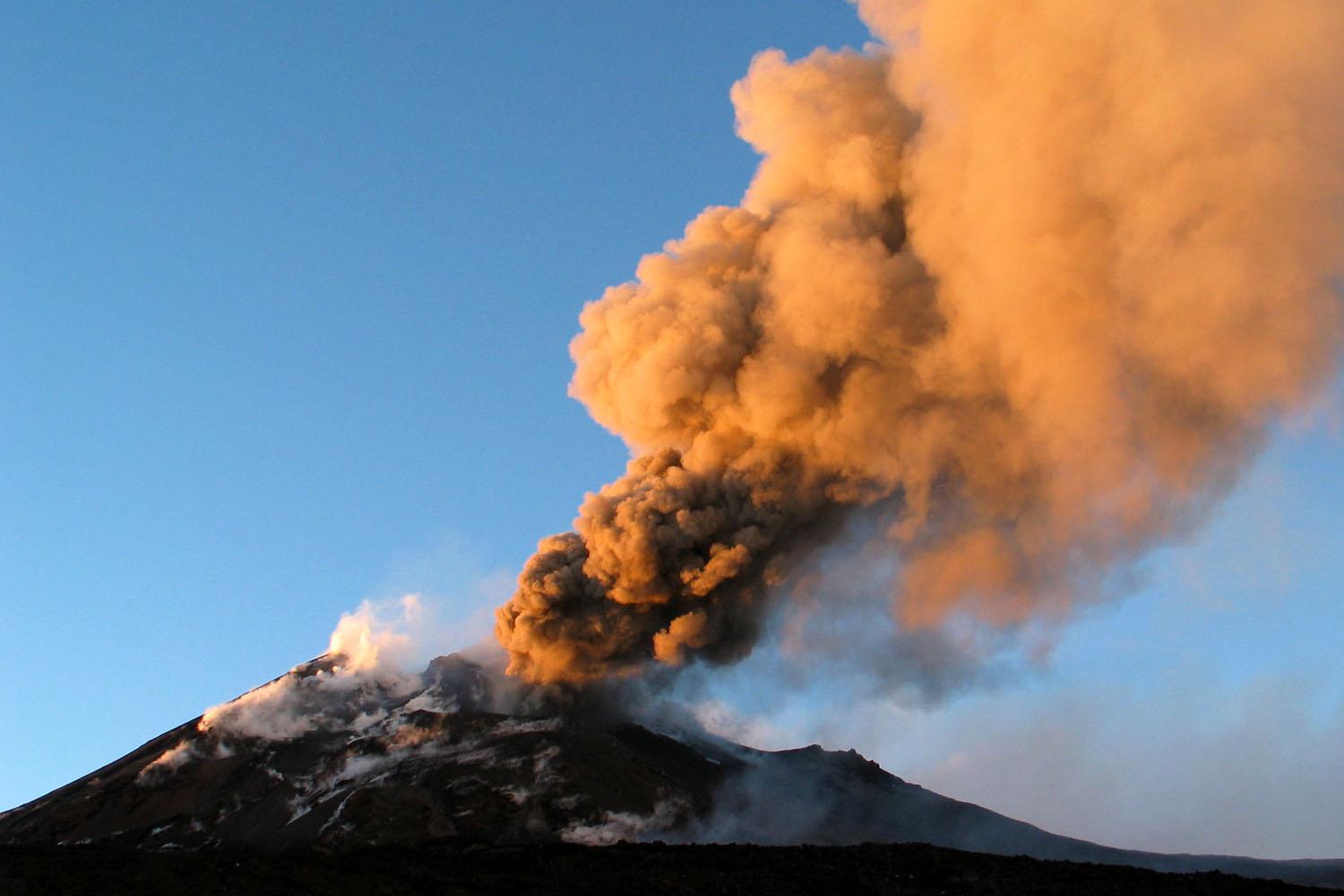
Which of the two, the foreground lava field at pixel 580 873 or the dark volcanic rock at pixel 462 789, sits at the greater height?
the dark volcanic rock at pixel 462 789

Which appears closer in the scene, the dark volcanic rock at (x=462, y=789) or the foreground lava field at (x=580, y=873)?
the foreground lava field at (x=580, y=873)

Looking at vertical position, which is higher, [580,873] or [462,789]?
[462,789]

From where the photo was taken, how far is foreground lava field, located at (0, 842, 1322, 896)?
42.5 meters

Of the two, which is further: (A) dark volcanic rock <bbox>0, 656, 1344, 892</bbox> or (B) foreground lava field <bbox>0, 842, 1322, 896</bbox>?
(A) dark volcanic rock <bbox>0, 656, 1344, 892</bbox>

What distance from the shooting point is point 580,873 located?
4822cm

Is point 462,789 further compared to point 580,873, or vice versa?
point 462,789

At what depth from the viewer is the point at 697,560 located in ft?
221

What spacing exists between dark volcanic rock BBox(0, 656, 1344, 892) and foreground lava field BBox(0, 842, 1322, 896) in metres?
7.03

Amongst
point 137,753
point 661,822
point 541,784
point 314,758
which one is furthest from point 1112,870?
point 137,753

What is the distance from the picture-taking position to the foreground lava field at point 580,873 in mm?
42531

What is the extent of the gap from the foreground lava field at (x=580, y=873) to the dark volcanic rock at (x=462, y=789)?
7033 mm

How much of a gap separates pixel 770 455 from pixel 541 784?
1975 cm

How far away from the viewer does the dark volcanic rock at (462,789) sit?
6512cm

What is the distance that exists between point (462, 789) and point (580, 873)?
2037 cm
